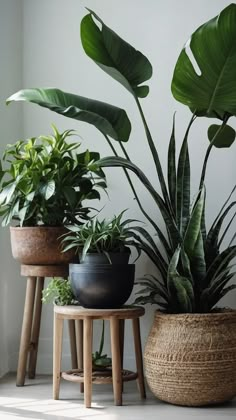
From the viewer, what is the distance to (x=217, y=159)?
354 centimetres

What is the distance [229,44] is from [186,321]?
1.09 m

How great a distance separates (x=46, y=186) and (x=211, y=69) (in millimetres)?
843

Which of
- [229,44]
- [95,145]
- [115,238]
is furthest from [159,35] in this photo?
[115,238]

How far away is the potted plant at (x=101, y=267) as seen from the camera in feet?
9.55

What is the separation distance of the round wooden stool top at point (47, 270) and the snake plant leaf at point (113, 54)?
2.77 feet

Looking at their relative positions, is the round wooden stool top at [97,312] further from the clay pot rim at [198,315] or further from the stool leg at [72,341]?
the stool leg at [72,341]

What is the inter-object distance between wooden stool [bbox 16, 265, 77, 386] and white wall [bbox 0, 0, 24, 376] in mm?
160

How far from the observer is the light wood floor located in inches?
108

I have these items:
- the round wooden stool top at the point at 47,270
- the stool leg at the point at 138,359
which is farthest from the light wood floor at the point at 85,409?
the round wooden stool top at the point at 47,270

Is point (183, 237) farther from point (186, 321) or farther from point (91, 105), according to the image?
point (91, 105)

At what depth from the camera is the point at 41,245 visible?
3158mm

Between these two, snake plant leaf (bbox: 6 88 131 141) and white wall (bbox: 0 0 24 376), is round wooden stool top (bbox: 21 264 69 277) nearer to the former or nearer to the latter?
white wall (bbox: 0 0 24 376)

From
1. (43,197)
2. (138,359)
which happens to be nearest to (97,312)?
(138,359)

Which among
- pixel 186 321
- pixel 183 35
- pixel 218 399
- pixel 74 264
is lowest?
pixel 218 399
